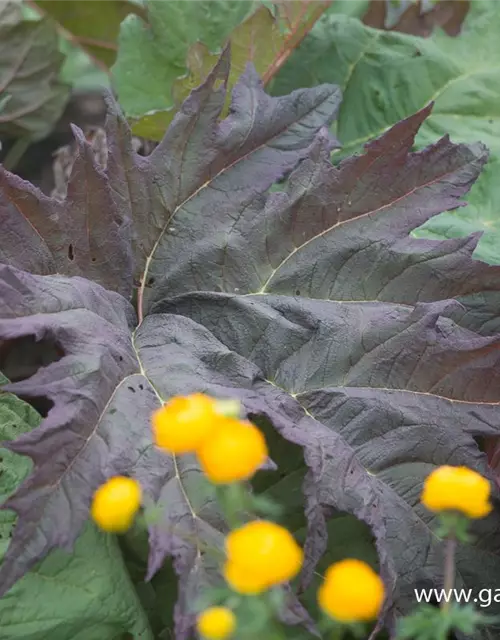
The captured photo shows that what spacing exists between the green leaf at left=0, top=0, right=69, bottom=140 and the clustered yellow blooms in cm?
84

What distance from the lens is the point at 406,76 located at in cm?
108

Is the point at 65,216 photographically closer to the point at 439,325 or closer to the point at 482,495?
the point at 439,325

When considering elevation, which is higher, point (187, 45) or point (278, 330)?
point (187, 45)

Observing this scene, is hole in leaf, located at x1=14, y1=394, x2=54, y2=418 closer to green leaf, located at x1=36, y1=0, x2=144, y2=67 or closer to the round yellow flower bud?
the round yellow flower bud

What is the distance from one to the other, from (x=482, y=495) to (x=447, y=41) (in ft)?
2.78

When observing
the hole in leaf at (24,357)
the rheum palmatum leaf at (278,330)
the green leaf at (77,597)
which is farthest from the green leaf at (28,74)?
the green leaf at (77,597)

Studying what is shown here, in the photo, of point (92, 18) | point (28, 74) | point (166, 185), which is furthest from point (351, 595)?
point (92, 18)

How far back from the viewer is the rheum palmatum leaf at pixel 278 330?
57 cm

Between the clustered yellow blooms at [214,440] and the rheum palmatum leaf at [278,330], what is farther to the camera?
the rheum palmatum leaf at [278,330]

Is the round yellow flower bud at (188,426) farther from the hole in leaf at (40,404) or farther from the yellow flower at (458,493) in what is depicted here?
the hole in leaf at (40,404)

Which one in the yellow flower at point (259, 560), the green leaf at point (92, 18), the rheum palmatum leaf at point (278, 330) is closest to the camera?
the yellow flower at point (259, 560)

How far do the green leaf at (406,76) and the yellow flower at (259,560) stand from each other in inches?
28.9

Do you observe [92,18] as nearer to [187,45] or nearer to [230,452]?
[187,45]

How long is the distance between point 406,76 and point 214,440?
0.84 metres
